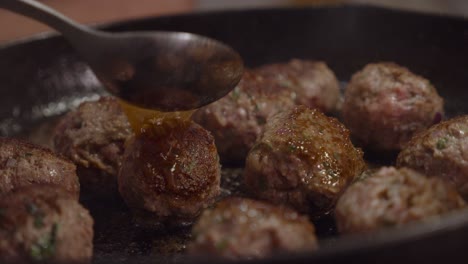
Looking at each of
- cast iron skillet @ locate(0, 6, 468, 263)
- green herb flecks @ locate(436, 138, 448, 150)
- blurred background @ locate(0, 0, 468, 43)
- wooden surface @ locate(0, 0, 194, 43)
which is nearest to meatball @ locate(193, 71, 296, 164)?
green herb flecks @ locate(436, 138, 448, 150)

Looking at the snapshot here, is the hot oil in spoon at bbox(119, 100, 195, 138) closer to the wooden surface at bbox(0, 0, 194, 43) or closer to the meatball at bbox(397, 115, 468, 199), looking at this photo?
the meatball at bbox(397, 115, 468, 199)

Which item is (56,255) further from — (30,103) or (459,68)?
(459,68)

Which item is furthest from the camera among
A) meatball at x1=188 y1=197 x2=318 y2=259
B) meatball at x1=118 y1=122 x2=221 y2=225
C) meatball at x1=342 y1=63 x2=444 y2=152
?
meatball at x1=342 y1=63 x2=444 y2=152

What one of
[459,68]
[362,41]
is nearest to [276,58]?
[362,41]

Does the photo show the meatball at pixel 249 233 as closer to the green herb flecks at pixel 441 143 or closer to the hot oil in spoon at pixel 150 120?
the hot oil in spoon at pixel 150 120

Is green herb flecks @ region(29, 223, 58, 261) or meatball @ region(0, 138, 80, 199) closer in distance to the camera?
green herb flecks @ region(29, 223, 58, 261)

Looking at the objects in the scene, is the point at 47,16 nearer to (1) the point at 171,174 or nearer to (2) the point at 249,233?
(1) the point at 171,174
